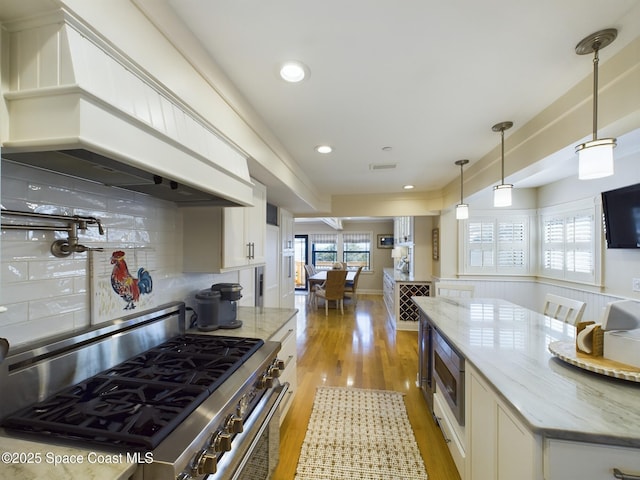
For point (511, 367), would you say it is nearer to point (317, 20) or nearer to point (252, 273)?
point (317, 20)

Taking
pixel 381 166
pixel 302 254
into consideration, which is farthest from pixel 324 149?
pixel 302 254

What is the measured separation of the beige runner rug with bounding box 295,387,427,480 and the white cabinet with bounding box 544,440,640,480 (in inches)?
44.1

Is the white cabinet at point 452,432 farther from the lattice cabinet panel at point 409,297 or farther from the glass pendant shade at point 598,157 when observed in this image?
the lattice cabinet panel at point 409,297

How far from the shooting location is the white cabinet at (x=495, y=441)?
3.12 feet

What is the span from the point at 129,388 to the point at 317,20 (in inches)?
64.1

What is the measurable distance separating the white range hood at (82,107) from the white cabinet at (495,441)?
1570 millimetres

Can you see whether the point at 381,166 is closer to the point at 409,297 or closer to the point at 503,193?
the point at 503,193

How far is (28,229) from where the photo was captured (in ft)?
3.15

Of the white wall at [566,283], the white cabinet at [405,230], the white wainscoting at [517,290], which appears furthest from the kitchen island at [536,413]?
the white cabinet at [405,230]

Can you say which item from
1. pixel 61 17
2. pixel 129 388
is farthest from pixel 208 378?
pixel 61 17

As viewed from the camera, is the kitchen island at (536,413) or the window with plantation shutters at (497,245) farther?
the window with plantation shutters at (497,245)

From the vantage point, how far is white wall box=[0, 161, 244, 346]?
94 cm

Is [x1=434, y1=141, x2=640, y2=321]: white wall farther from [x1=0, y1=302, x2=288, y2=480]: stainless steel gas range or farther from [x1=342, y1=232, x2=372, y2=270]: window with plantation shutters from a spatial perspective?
[x1=342, y1=232, x2=372, y2=270]: window with plantation shutters

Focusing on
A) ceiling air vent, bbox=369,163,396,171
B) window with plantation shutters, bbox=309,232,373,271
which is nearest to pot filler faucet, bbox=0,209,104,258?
ceiling air vent, bbox=369,163,396,171
